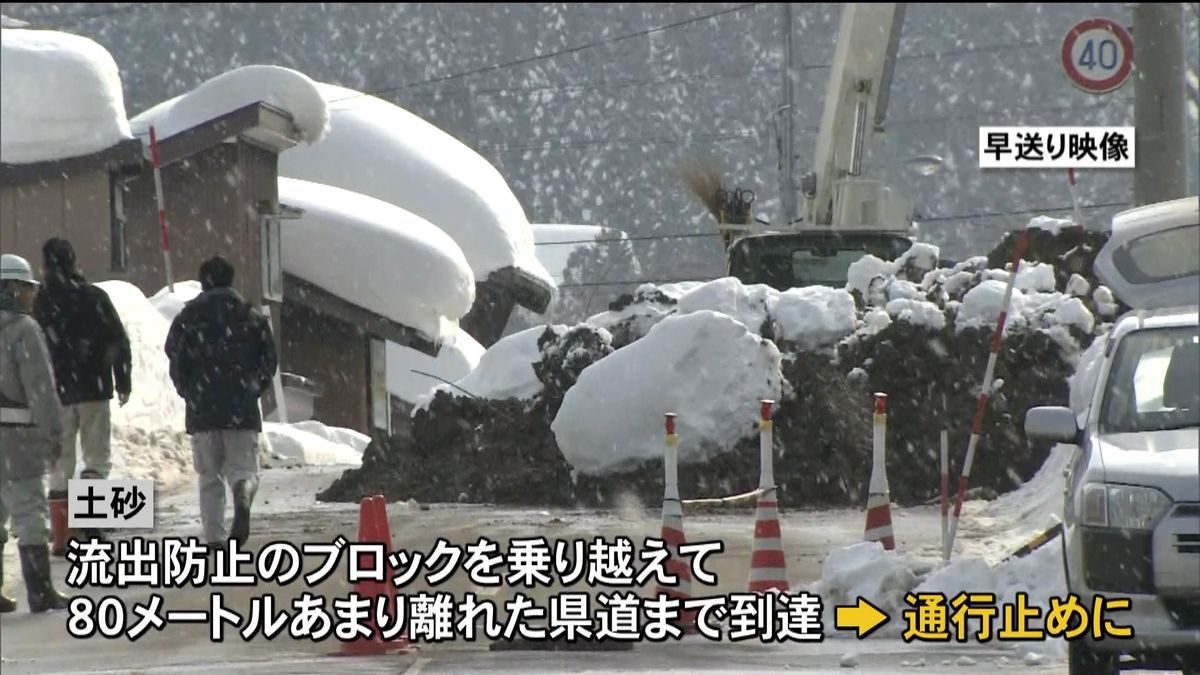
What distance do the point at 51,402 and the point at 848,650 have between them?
451cm

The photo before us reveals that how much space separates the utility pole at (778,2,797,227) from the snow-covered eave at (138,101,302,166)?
47.5 ft

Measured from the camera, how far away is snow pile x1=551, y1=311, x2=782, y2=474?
59.8ft

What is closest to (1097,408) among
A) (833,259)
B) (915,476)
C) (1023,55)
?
(915,476)

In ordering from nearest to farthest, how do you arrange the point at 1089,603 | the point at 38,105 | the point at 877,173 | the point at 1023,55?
the point at 1089,603 < the point at 877,173 < the point at 38,105 < the point at 1023,55

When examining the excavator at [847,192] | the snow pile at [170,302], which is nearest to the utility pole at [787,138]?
the excavator at [847,192]

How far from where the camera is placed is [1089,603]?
27.2 ft

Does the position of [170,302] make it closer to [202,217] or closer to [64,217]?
[202,217]

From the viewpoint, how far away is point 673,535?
11.2m

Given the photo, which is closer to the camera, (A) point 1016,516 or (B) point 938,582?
(B) point 938,582

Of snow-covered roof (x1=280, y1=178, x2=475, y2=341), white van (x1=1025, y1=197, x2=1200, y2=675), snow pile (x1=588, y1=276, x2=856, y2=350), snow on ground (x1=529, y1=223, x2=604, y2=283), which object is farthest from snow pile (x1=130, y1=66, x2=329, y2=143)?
snow on ground (x1=529, y1=223, x2=604, y2=283)

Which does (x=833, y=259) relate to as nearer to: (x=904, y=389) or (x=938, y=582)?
(x=904, y=389)

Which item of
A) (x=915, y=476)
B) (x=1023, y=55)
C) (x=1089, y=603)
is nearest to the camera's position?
(x=1089, y=603)

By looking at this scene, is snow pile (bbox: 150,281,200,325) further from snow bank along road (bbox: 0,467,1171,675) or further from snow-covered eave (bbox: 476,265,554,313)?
snow-covered eave (bbox: 476,265,554,313)

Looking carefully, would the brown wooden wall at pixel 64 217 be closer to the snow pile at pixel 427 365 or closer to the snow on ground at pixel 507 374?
the snow pile at pixel 427 365
